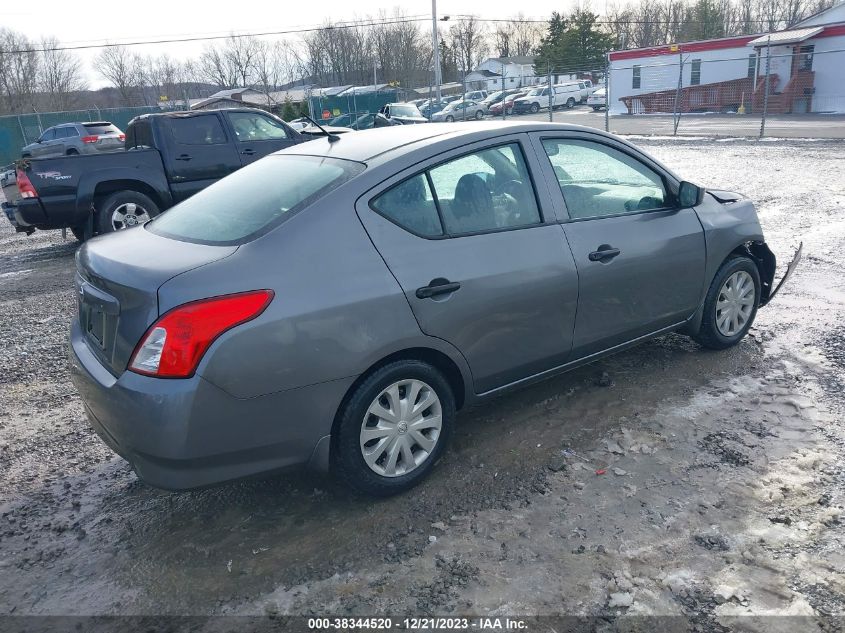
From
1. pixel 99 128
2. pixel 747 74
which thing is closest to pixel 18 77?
pixel 99 128

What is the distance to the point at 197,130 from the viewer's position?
982cm

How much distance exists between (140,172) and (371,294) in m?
7.27

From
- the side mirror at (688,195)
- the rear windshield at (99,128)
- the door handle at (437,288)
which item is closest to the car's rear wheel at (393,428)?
the door handle at (437,288)

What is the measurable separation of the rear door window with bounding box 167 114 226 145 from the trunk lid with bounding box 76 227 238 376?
700 cm

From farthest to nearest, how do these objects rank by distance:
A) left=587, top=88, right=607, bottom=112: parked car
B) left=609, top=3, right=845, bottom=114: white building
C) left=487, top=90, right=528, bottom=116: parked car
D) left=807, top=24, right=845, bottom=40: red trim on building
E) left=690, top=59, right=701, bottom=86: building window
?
left=587, top=88, right=607, bottom=112: parked car → left=487, top=90, right=528, bottom=116: parked car → left=690, top=59, right=701, bottom=86: building window → left=609, top=3, right=845, bottom=114: white building → left=807, top=24, right=845, bottom=40: red trim on building

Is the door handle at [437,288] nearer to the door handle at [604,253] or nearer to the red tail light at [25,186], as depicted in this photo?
the door handle at [604,253]

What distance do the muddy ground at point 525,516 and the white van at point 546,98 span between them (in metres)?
39.4

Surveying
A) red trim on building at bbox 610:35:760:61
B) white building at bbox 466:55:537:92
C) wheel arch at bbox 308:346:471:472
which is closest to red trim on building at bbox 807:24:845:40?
red trim on building at bbox 610:35:760:61

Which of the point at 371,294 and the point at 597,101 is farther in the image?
the point at 597,101

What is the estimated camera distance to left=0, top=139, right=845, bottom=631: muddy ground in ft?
8.50

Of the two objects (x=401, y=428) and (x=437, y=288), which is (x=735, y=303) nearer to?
(x=437, y=288)

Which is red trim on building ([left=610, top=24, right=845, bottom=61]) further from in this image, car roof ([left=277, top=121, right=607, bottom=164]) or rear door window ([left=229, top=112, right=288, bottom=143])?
car roof ([left=277, top=121, right=607, bottom=164])

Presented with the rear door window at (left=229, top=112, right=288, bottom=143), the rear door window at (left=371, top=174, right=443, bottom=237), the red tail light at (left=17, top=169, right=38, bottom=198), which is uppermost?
the rear door window at (left=229, top=112, right=288, bottom=143)

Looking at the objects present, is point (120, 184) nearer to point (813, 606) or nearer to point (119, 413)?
point (119, 413)
